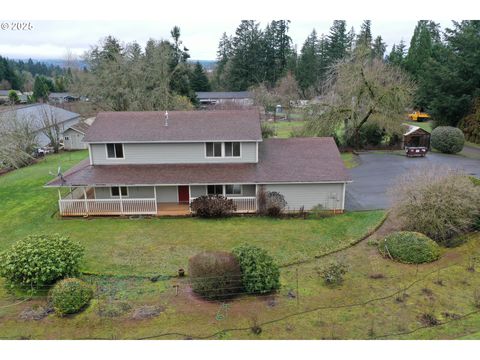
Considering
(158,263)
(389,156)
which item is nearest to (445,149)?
(389,156)

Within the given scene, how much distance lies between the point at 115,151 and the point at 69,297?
42.8 feet

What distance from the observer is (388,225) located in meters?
20.0

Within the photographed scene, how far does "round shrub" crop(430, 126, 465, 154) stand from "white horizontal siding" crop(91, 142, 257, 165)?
21.5m

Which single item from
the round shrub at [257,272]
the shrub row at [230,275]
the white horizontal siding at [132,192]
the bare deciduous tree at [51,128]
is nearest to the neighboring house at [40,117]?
the bare deciduous tree at [51,128]

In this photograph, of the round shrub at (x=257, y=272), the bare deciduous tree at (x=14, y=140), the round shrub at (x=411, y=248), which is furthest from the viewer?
the bare deciduous tree at (x=14, y=140)

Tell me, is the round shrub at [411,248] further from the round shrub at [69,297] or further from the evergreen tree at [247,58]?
the evergreen tree at [247,58]

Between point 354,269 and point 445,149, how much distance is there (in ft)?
84.7

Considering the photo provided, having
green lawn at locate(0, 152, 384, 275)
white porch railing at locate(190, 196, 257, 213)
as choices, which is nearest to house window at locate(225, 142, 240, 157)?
white porch railing at locate(190, 196, 257, 213)

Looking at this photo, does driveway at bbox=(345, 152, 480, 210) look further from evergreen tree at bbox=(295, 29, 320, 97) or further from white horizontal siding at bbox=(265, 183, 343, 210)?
evergreen tree at bbox=(295, 29, 320, 97)

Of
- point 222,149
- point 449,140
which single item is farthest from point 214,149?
point 449,140

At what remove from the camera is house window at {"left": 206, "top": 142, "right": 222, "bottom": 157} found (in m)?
23.9

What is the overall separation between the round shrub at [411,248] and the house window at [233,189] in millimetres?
9358

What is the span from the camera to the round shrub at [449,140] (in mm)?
35112

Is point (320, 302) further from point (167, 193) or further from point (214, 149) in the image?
point (167, 193)
